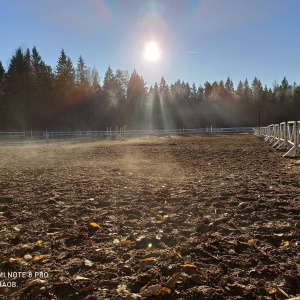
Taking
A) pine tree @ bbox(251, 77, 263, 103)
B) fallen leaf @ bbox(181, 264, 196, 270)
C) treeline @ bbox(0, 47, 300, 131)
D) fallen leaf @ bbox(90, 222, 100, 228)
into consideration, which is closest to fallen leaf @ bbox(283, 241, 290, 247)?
fallen leaf @ bbox(181, 264, 196, 270)

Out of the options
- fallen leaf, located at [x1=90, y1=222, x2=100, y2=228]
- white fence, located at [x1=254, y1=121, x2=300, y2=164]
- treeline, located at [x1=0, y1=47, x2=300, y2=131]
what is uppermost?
treeline, located at [x1=0, y1=47, x2=300, y2=131]

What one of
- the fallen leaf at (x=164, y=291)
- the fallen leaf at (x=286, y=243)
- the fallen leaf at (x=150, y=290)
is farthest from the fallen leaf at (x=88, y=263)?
the fallen leaf at (x=286, y=243)

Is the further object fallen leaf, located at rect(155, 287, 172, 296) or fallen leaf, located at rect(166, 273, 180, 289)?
fallen leaf, located at rect(166, 273, 180, 289)

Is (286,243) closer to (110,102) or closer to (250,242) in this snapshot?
(250,242)

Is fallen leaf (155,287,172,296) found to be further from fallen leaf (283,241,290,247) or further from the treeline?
the treeline

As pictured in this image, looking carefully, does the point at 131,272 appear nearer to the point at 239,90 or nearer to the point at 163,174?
the point at 163,174

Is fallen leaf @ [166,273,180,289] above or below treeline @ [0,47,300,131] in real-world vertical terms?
below

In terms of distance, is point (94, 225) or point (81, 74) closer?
point (94, 225)

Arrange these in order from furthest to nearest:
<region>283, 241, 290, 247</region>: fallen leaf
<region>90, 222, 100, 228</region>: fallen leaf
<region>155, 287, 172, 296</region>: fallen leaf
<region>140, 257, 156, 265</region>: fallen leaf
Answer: <region>90, 222, 100, 228</region>: fallen leaf
<region>283, 241, 290, 247</region>: fallen leaf
<region>140, 257, 156, 265</region>: fallen leaf
<region>155, 287, 172, 296</region>: fallen leaf

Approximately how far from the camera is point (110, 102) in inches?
2606

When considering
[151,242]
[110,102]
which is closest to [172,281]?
[151,242]

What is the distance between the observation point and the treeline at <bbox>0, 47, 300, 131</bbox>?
5688 centimetres

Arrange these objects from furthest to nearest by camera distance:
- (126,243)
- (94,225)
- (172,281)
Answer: (94,225), (126,243), (172,281)

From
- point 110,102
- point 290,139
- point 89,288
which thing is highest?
point 110,102
